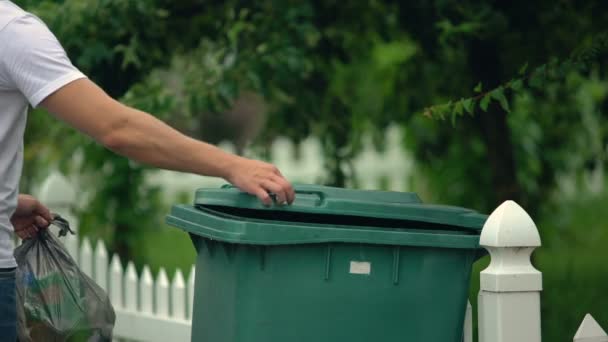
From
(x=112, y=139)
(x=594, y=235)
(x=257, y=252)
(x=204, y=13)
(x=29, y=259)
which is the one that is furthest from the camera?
(x=594, y=235)

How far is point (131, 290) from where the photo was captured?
446cm

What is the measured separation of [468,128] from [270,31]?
2.43 meters

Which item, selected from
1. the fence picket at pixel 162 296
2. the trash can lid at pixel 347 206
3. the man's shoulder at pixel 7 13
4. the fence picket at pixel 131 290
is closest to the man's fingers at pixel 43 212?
the trash can lid at pixel 347 206

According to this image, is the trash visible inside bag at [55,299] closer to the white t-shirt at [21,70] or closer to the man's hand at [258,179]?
the white t-shirt at [21,70]

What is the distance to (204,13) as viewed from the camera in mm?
5090

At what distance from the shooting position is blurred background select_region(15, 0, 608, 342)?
444 centimetres

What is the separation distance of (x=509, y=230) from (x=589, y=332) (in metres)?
0.50

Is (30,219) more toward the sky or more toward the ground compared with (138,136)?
more toward the ground

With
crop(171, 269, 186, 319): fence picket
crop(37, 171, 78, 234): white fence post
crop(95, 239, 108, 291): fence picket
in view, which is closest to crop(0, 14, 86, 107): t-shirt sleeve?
crop(171, 269, 186, 319): fence picket

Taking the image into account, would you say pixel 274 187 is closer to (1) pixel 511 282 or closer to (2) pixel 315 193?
(2) pixel 315 193

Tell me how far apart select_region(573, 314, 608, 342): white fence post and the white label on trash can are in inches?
27.0

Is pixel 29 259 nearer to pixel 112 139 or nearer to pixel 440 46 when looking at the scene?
pixel 112 139

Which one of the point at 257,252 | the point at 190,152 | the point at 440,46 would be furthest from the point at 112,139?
the point at 440,46

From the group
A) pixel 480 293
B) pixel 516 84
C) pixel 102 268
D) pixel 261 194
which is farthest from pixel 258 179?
pixel 102 268
